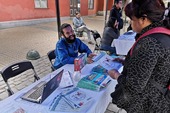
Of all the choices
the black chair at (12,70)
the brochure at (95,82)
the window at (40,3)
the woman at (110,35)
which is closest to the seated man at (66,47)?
A: the black chair at (12,70)

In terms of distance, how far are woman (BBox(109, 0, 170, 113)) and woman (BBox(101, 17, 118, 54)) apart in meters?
2.65

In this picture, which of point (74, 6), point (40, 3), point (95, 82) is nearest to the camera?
point (95, 82)

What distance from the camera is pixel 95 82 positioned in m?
1.48

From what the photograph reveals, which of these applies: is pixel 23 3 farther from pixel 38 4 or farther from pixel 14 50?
pixel 14 50

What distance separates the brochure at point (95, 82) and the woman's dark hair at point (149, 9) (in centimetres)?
72

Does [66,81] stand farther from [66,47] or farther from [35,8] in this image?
[35,8]

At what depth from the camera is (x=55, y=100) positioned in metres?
1.26

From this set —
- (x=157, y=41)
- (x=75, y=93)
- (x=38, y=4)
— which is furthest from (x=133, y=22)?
(x=38, y=4)

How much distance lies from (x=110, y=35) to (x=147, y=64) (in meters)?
2.85

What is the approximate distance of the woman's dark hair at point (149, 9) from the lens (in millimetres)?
902

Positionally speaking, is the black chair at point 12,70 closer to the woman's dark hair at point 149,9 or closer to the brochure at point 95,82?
the brochure at point 95,82

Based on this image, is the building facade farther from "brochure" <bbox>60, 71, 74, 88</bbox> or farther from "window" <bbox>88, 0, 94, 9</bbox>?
"brochure" <bbox>60, 71, 74, 88</bbox>

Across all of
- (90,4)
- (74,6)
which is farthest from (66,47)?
(90,4)

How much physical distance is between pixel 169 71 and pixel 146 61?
0.54 ft
